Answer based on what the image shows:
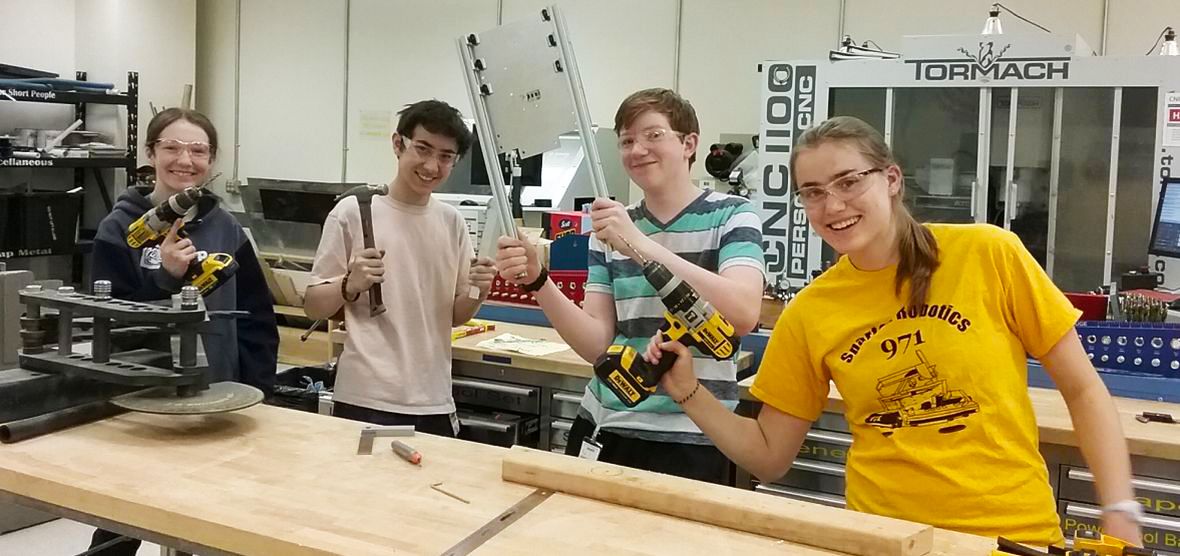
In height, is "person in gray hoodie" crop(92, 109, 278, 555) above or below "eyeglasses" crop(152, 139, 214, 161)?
below

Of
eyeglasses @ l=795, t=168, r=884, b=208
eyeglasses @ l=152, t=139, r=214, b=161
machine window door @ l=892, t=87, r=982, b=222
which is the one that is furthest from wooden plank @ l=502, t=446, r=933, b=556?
machine window door @ l=892, t=87, r=982, b=222

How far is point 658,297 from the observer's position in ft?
6.44

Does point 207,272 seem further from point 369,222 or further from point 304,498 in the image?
point 304,498

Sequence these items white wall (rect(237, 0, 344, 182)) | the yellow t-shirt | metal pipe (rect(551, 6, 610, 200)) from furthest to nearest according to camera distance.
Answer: white wall (rect(237, 0, 344, 182))
metal pipe (rect(551, 6, 610, 200))
the yellow t-shirt

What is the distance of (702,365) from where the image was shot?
198 cm

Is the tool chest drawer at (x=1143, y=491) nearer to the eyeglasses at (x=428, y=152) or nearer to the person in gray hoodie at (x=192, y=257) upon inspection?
the eyeglasses at (x=428, y=152)

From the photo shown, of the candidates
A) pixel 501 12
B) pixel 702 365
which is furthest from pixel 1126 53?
pixel 702 365

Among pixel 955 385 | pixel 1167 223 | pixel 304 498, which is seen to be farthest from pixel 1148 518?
pixel 304 498

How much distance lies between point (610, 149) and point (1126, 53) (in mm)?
2867

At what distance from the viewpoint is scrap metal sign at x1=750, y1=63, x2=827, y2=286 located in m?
4.75

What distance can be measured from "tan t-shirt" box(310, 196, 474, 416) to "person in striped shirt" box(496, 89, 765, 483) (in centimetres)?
42

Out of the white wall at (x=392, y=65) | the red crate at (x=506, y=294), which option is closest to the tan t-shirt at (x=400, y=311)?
the red crate at (x=506, y=294)

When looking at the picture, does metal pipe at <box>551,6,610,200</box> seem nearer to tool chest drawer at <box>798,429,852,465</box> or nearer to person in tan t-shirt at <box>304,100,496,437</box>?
person in tan t-shirt at <box>304,100,496,437</box>

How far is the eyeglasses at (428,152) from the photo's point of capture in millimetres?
2322
